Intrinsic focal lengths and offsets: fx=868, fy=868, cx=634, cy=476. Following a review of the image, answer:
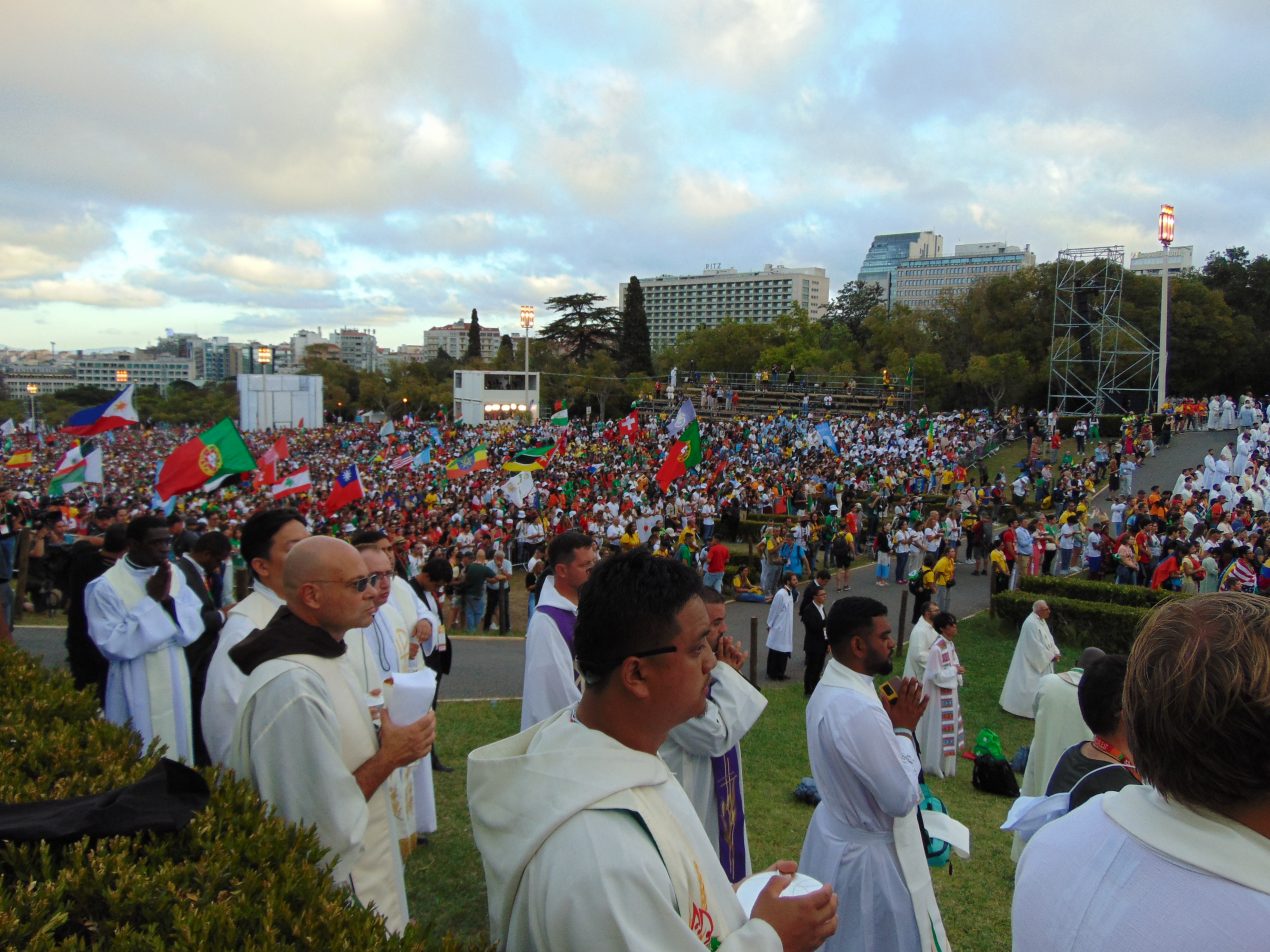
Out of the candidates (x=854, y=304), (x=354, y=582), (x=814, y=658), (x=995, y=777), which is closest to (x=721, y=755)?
(x=354, y=582)

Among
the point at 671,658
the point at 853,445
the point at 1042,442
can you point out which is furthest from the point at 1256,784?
the point at 1042,442

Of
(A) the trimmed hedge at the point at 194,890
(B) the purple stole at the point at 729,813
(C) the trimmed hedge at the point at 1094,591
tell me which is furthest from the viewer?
(C) the trimmed hedge at the point at 1094,591

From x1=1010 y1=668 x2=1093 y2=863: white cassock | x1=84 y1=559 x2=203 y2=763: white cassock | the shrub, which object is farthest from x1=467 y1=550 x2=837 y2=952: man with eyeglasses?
the shrub

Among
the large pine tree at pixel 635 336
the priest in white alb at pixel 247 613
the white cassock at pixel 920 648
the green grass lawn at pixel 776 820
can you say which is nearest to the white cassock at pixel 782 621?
the green grass lawn at pixel 776 820

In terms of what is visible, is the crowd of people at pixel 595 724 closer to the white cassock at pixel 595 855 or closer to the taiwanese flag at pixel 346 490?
the white cassock at pixel 595 855

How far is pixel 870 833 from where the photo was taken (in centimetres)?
351

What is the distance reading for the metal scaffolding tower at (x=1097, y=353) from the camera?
40812 mm

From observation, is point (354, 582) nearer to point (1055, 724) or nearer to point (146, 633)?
point (146, 633)

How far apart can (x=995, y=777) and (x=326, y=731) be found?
276 inches

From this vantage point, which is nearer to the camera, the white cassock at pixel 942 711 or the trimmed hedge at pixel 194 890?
the trimmed hedge at pixel 194 890

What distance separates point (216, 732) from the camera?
3604 millimetres

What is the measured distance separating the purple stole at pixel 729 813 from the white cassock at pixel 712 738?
0.05 feet

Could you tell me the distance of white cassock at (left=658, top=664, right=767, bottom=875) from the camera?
3662mm

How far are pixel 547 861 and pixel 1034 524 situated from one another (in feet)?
64.7
